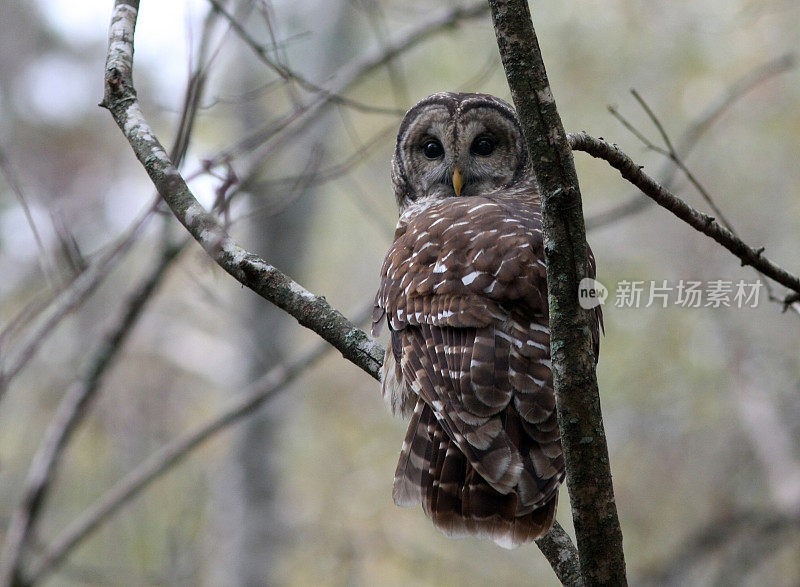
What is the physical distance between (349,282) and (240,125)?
632 cm

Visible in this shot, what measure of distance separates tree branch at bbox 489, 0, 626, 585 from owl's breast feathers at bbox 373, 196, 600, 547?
38 cm

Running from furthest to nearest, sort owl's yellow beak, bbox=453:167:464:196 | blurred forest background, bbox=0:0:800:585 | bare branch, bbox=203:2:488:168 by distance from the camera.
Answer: blurred forest background, bbox=0:0:800:585 → bare branch, bbox=203:2:488:168 → owl's yellow beak, bbox=453:167:464:196

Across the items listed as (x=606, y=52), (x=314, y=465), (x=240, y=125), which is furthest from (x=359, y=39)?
(x=314, y=465)

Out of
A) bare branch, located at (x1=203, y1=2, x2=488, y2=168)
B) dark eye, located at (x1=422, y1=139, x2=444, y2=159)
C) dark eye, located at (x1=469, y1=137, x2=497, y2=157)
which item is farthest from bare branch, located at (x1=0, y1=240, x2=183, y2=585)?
dark eye, located at (x1=469, y1=137, x2=497, y2=157)

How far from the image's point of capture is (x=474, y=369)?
2494 millimetres

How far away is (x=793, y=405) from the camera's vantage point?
7.30 m

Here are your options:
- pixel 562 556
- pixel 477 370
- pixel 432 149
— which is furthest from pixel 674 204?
pixel 432 149

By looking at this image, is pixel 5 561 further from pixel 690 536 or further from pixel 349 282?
pixel 349 282

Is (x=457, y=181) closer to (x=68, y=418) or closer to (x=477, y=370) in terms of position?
(x=477, y=370)

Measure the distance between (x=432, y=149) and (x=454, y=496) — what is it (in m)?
2.21

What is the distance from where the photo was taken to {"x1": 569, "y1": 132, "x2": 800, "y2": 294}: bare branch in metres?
2.00

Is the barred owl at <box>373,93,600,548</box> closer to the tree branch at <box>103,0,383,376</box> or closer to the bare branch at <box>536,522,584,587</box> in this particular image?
the bare branch at <box>536,522,584,587</box>

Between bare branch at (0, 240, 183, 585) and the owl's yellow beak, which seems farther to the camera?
bare branch at (0, 240, 183, 585)

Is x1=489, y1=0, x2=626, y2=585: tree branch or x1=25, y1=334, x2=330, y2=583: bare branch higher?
x1=25, y1=334, x2=330, y2=583: bare branch
